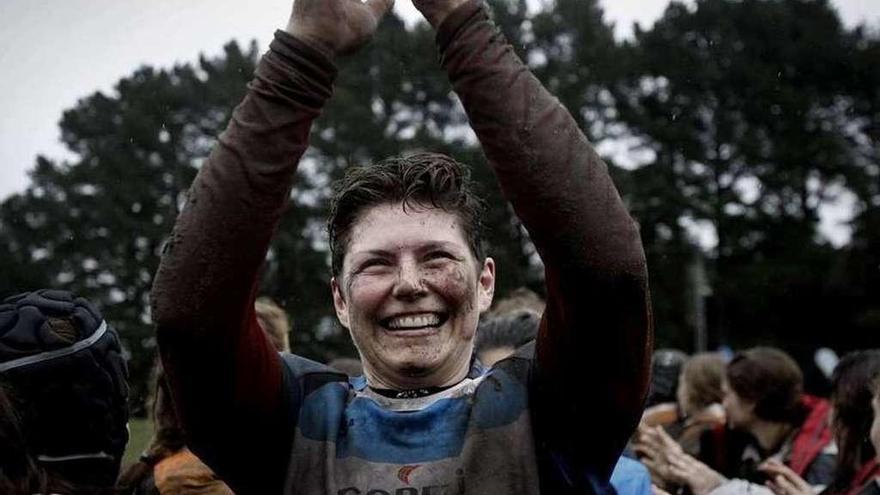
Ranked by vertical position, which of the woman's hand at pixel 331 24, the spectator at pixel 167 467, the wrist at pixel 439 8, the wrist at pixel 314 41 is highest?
the wrist at pixel 439 8

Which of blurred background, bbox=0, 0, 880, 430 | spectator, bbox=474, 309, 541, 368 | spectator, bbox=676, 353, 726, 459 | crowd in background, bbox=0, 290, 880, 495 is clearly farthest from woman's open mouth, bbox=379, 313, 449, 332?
blurred background, bbox=0, 0, 880, 430

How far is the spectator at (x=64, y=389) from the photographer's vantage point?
242 centimetres

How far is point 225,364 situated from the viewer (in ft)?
6.35

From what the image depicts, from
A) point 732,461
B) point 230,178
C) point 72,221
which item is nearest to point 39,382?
point 230,178

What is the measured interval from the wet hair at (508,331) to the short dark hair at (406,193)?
180 cm

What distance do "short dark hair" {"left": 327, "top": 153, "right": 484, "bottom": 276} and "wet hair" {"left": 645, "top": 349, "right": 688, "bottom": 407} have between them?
165 inches

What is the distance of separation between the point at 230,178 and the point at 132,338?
25504mm

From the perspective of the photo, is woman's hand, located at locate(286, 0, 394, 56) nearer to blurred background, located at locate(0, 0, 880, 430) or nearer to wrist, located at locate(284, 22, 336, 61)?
wrist, located at locate(284, 22, 336, 61)

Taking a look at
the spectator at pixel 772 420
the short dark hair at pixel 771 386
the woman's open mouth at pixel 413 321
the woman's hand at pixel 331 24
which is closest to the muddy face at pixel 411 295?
the woman's open mouth at pixel 413 321

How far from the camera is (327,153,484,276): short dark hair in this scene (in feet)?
7.27

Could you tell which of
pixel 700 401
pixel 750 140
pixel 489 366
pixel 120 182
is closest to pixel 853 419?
pixel 489 366

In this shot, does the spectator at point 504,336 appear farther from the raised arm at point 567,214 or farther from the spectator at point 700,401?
the raised arm at point 567,214

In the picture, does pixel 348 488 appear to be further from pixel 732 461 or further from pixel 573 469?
pixel 732 461

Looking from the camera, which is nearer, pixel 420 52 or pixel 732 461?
pixel 732 461
